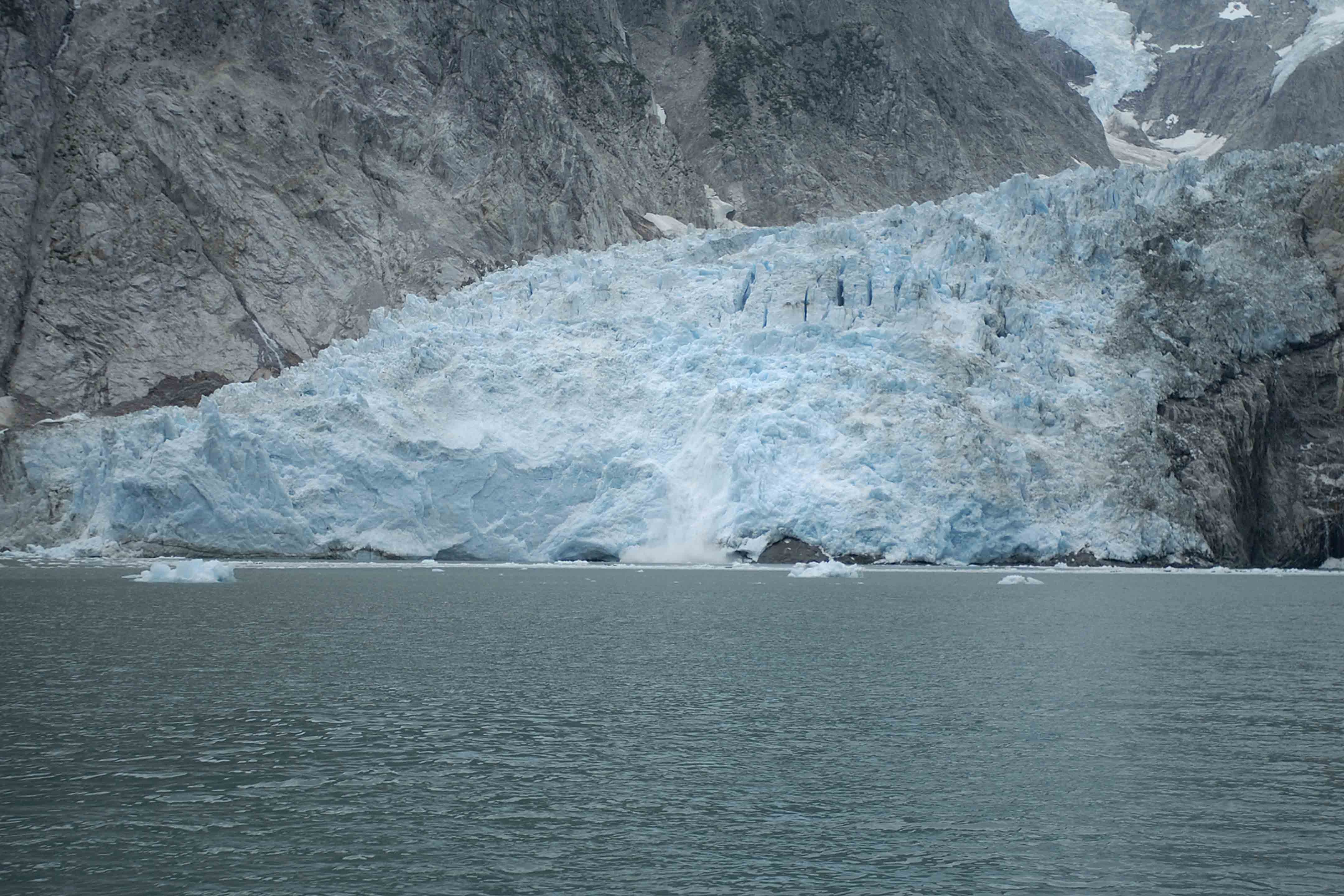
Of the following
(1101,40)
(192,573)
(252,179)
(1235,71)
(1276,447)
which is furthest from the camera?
(1101,40)

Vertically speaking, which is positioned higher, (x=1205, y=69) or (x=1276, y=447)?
(x=1205, y=69)

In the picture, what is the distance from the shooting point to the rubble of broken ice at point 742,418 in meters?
27.7

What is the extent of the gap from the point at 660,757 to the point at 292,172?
131 feet

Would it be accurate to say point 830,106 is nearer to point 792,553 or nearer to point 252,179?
point 252,179

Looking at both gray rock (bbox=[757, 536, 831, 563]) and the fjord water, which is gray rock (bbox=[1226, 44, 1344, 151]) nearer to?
gray rock (bbox=[757, 536, 831, 563])

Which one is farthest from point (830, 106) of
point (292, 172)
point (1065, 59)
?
point (1065, 59)

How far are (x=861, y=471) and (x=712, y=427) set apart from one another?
368 cm

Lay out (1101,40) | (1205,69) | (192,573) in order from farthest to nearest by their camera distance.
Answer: (1101,40), (1205,69), (192,573)

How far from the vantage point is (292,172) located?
44.5m

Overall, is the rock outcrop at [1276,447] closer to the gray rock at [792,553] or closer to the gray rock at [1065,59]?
the gray rock at [792,553]

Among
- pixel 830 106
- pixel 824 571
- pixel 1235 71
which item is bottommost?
pixel 824 571

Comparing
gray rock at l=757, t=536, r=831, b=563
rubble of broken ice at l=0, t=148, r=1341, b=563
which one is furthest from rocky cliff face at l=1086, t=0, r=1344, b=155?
gray rock at l=757, t=536, r=831, b=563

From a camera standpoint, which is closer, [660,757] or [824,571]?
[660,757]

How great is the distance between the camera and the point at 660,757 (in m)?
8.83
